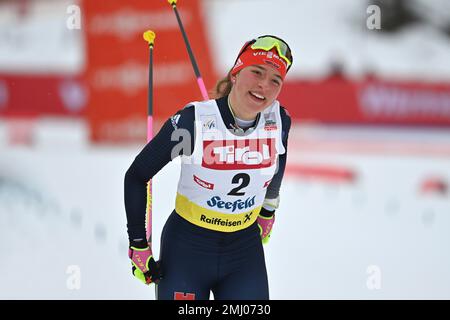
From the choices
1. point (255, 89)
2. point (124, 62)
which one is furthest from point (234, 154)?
point (124, 62)

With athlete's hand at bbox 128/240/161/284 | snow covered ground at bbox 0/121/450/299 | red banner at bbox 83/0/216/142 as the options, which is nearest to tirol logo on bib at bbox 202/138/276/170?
athlete's hand at bbox 128/240/161/284

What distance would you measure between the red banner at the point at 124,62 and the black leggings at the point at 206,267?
20.8ft

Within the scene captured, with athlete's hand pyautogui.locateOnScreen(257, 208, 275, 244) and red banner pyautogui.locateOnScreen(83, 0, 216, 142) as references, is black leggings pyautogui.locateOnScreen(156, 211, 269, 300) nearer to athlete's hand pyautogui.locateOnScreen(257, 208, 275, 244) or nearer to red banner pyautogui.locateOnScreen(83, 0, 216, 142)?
athlete's hand pyautogui.locateOnScreen(257, 208, 275, 244)

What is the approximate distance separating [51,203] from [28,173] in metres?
1.48

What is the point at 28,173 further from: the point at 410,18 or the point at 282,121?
the point at 410,18

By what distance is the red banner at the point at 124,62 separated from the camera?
904 cm

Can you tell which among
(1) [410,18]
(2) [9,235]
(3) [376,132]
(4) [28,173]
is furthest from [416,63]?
(2) [9,235]

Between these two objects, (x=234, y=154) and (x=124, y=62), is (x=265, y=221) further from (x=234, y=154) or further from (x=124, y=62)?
(x=124, y=62)

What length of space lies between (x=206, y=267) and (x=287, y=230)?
317 cm

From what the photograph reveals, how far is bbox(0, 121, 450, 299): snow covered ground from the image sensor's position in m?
4.46

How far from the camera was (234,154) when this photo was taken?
261 cm

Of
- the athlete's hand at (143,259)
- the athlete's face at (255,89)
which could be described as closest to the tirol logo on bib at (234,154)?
the athlete's face at (255,89)

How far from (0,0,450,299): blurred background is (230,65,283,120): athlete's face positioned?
198 cm

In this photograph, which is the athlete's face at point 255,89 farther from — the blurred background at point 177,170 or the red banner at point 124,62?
the red banner at point 124,62
